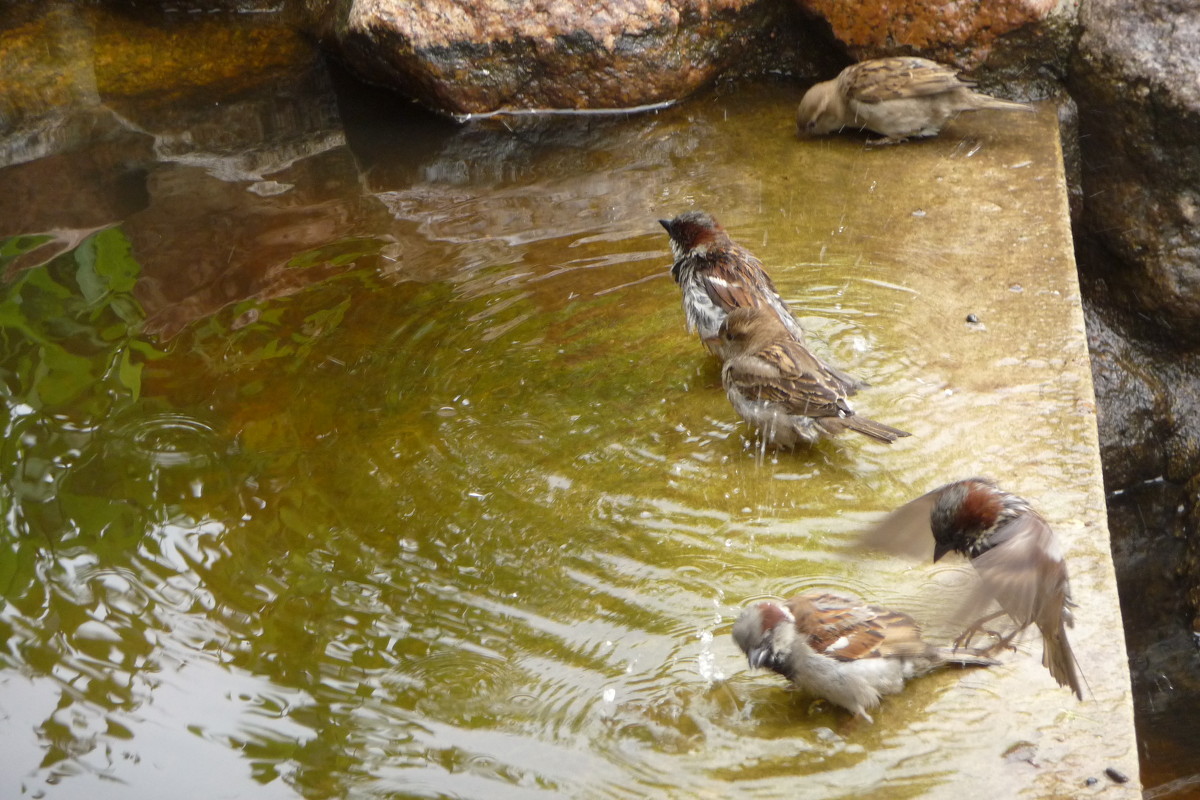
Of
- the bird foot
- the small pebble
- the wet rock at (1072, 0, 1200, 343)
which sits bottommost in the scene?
the small pebble

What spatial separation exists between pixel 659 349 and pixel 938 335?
1.15 m

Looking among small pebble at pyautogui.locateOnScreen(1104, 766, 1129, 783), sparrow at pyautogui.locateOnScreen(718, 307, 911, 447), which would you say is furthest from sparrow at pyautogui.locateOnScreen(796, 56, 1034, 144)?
small pebble at pyautogui.locateOnScreen(1104, 766, 1129, 783)

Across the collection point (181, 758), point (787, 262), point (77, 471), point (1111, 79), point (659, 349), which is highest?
point (1111, 79)

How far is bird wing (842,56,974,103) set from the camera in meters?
6.17

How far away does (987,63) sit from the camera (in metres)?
6.72

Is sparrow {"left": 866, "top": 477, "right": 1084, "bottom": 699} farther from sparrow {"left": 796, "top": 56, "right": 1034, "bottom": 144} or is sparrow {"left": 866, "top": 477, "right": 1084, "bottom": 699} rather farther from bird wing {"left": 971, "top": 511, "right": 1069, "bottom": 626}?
sparrow {"left": 796, "top": 56, "right": 1034, "bottom": 144}

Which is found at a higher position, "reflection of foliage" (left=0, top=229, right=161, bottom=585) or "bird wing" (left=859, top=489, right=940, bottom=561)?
"reflection of foliage" (left=0, top=229, right=161, bottom=585)

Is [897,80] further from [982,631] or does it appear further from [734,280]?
[982,631]

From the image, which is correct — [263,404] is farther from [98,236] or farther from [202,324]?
[98,236]

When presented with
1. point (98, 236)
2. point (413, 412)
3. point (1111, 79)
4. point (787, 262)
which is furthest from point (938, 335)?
point (98, 236)

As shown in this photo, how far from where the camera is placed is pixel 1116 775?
9.00 ft

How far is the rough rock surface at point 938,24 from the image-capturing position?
6.46 meters

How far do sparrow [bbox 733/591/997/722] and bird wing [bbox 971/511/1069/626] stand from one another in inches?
9.3

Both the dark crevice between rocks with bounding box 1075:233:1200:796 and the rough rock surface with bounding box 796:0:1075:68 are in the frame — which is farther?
the rough rock surface with bounding box 796:0:1075:68
